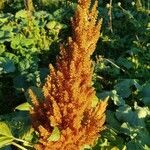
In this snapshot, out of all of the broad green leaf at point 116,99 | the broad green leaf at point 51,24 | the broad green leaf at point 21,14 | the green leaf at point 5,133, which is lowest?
the broad green leaf at point 116,99

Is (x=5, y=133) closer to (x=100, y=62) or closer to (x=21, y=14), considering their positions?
(x=100, y=62)

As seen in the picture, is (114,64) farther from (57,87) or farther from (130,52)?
(57,87)

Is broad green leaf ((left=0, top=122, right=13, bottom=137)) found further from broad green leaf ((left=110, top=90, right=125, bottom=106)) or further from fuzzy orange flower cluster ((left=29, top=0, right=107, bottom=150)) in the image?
broad green leaf ((left=110, top=90, right=125, bottom=106))

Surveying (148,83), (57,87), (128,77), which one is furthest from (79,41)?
(128,77)

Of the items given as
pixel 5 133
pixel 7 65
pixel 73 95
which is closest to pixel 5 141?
pixel 5 133

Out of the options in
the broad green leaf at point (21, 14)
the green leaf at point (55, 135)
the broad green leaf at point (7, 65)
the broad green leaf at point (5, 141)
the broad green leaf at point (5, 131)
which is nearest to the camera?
the green leaf at point (55, 135)

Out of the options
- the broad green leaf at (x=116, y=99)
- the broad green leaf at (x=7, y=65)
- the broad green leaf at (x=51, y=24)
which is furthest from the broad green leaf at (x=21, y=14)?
the broad green leaf at (x=116, y=99)

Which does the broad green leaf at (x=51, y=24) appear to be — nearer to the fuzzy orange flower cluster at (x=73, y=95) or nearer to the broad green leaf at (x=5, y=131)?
the broad green leaf at (x=5, y=131)
